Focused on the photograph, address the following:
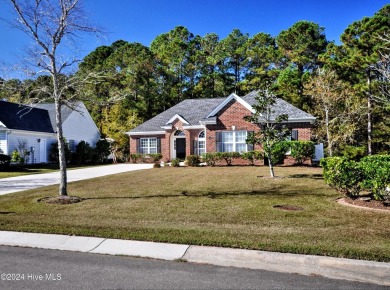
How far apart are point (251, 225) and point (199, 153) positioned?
21401 millimetres

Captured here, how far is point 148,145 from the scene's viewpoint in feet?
101

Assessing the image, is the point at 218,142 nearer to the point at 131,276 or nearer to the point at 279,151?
the point at 279,151

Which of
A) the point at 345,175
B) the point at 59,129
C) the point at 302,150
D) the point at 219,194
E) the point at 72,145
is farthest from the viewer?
the point at 72,145

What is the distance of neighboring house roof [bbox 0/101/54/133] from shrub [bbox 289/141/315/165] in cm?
2117

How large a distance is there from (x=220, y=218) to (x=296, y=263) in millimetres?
2976

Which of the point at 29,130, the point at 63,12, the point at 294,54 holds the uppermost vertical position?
the point at 294,54

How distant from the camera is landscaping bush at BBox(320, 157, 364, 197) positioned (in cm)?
902

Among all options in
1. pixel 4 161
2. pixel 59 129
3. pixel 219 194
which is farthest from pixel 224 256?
pixel 4 161

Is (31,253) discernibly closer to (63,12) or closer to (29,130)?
(63,12)

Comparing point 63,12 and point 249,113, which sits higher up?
point 63,12

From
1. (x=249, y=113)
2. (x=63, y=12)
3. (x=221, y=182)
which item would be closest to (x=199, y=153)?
(x=249, y=113)

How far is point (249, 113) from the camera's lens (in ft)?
81.1

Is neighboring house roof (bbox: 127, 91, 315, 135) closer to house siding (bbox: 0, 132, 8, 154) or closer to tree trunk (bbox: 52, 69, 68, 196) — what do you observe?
house siding (bbox: 0, 132, 8, 154)

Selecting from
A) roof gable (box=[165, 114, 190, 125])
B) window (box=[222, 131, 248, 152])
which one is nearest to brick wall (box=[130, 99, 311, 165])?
window (box=[222, 131, 248, 152])
